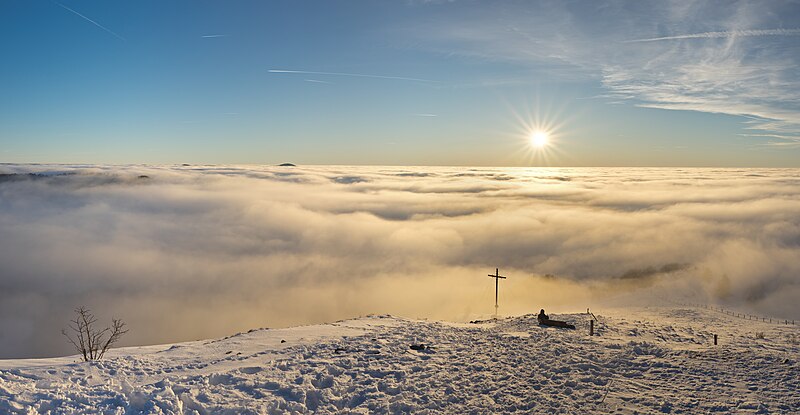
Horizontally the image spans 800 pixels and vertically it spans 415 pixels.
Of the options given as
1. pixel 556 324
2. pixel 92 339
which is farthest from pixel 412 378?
pixel 92 339

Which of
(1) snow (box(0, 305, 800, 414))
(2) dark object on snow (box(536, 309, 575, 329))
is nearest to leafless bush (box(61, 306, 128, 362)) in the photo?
(1) snow (box(0, 305, 800, 414))

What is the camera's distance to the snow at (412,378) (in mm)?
10703

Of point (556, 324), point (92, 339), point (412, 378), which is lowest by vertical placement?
point (92, 339)

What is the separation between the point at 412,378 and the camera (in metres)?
13.1

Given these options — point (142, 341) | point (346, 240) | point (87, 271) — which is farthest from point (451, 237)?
point (87, 271)

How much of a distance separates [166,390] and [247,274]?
325 feet

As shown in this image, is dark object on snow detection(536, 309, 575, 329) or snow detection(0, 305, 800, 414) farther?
dark object on snow detection(536, 309, 575, 329)

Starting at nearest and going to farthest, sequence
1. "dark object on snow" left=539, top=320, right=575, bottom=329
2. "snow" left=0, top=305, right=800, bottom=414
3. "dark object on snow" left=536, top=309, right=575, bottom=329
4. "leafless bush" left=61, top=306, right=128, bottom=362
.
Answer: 1. "snow" left=0, top=305, right=800, bottom=414
2. "leafless bush" left=61, top=306, right=128, bottom=362
3. "dark object on snow" left=539, top=320, right=575, bottom=329
4. "dark object on snow" left=536, top=309, right=575, bottom=329

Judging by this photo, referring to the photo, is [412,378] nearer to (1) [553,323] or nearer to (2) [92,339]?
(1) [553,323]

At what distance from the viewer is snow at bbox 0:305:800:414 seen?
10.7 meters

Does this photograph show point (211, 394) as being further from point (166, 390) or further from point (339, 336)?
point (339, 336)

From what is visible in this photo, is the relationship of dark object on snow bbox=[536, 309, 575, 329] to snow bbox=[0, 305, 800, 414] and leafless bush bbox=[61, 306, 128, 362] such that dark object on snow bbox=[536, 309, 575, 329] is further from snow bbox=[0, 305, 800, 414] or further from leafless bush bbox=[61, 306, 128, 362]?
leafless bush bbox=[61, 306, 128, 362]

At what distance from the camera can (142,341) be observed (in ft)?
224

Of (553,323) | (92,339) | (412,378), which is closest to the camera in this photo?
(412,378)
